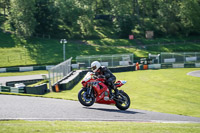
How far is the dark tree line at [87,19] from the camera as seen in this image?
61.8m

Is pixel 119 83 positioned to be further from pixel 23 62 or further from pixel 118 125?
pixel 23 62

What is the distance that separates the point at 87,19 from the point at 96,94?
179 feet

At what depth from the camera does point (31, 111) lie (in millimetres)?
11844

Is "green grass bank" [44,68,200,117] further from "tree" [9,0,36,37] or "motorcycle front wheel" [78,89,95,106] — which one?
"tree" [9,0,36,37]

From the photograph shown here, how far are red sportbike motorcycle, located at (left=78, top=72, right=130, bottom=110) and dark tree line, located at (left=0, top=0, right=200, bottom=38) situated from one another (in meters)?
49.2

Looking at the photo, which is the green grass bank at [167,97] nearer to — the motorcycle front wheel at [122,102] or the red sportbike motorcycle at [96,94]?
the motorcycle front wheel at [122,102]

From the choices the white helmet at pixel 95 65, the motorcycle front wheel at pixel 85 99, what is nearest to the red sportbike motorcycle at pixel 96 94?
the motorcycle front wheel at pixel 85 99

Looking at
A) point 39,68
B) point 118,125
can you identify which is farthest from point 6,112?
point 39,68

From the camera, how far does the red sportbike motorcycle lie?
1343 cm

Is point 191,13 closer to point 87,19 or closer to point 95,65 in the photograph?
point 87,19

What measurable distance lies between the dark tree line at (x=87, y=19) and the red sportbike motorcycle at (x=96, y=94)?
49210 millimetres

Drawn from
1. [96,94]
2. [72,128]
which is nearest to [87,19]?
[96,94]

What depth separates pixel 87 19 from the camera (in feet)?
219

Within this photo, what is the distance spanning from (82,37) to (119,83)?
55.1m
